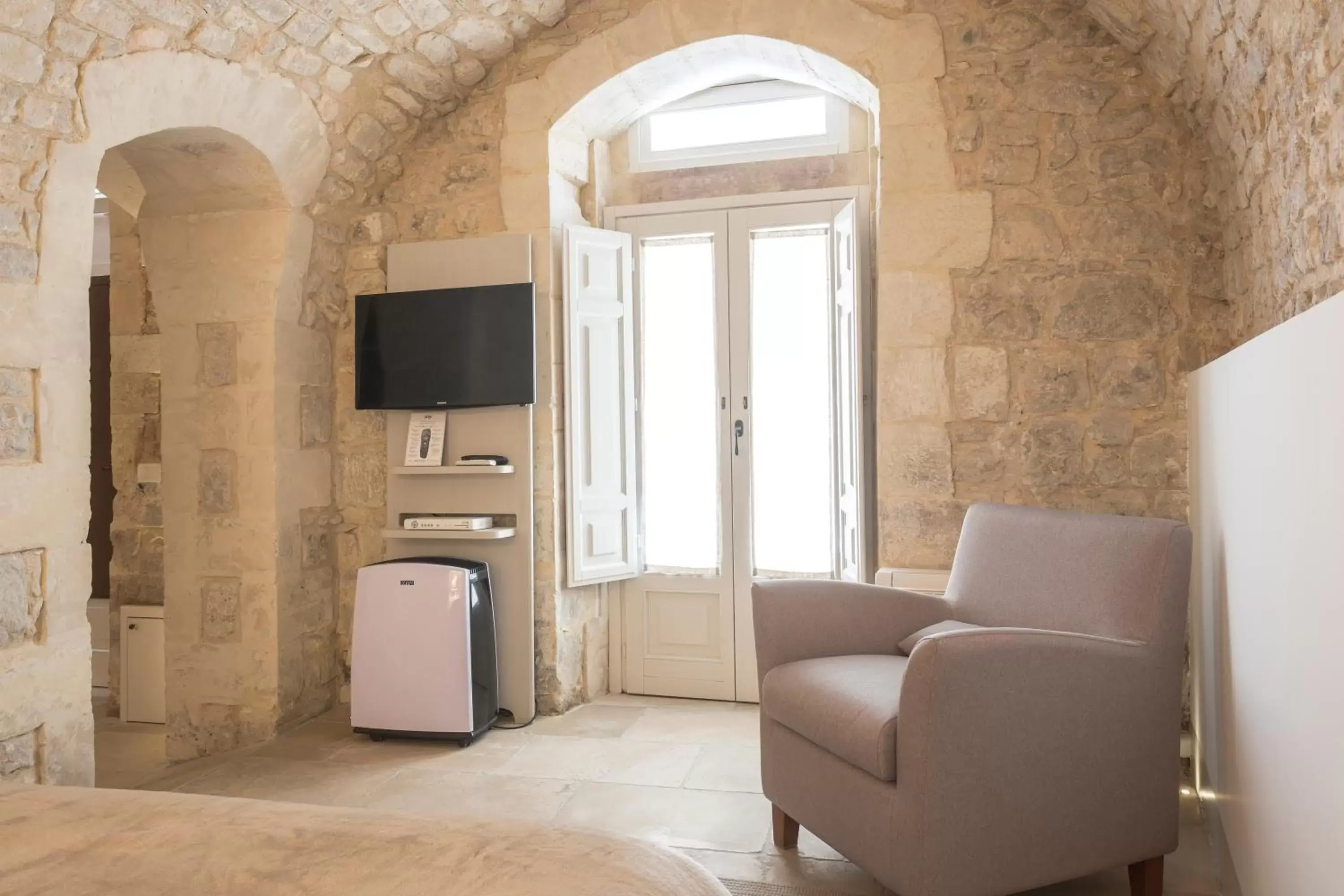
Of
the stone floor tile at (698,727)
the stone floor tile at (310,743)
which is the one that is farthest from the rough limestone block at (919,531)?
the stone floor tile at (310,743)

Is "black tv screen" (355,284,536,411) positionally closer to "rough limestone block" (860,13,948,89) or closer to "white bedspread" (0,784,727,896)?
"rough limestone block" (860,13,948,89)

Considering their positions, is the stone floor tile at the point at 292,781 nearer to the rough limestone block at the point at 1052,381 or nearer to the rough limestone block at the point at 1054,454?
the rough limestone block at the point at 1054,454

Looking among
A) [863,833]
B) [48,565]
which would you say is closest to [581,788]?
[863,833]

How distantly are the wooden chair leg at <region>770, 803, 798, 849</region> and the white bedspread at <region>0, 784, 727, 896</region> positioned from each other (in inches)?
66.5

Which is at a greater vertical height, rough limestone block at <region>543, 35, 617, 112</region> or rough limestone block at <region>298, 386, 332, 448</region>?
rough limestone block at <region>543, 35, 617, 112</region>

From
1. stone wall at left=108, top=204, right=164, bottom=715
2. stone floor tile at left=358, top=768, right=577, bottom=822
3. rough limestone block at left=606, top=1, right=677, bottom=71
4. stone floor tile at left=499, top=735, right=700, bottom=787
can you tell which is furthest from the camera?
stone wall at left=108, top=204, right=164, bottom=715

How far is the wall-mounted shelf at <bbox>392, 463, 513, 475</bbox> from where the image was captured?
160 inches

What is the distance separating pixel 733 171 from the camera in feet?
14.7

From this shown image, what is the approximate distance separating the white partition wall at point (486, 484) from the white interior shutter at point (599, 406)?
19 cm

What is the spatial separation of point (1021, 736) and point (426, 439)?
2.78 metres

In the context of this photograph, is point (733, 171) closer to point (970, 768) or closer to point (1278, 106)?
point (1278, 106)

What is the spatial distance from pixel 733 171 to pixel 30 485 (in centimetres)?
297

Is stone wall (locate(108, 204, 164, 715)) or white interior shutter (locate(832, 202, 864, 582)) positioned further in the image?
stone wall (locate(108, 204, 164, 715))

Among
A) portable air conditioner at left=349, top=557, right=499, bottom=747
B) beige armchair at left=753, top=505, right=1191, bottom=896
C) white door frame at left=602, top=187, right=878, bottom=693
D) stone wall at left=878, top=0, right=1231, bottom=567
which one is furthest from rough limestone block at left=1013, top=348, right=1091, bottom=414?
portable air conditioner at left=349, top=557, right=499, bottom=747
